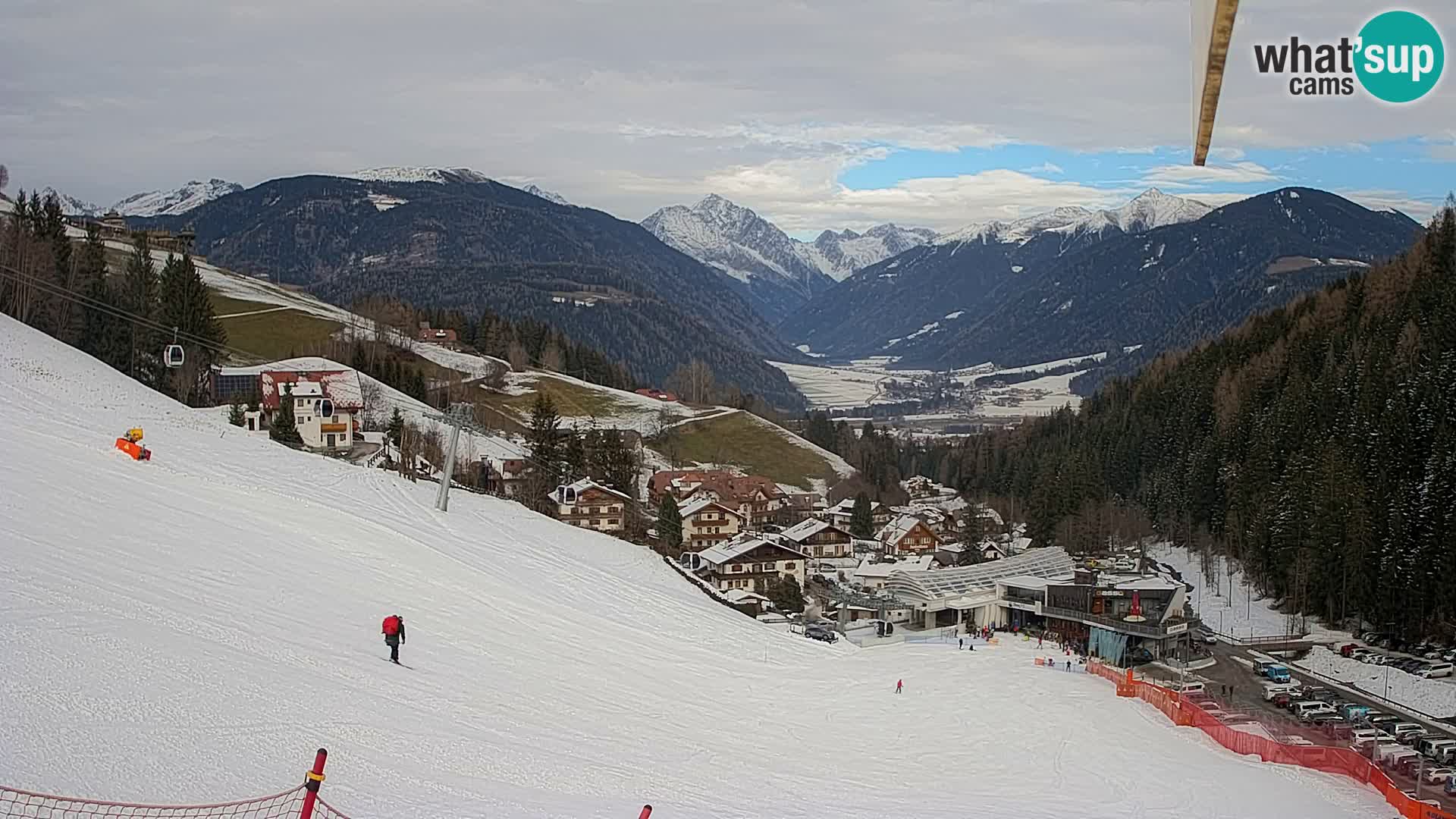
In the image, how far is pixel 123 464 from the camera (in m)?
24.0

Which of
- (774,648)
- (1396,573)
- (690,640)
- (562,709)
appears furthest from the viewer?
(1396,573)

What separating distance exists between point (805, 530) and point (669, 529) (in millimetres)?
12894

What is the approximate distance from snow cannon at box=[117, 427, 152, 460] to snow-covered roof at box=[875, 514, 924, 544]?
151ft

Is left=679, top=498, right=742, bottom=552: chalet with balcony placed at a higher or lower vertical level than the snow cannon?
lower

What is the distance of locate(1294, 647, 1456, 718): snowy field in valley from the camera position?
102 feet

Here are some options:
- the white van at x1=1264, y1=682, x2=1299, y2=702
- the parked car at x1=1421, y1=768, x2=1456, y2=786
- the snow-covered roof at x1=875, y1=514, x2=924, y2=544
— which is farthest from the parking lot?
the snow-covered roof at x1=875, y1=514, x2=924, y2=544

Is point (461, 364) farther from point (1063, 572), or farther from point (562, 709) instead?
point (562, 709)

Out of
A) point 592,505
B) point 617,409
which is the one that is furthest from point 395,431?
point 617,409

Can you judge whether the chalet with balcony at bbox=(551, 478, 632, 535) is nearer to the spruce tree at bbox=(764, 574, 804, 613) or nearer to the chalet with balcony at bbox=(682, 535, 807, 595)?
the chalet with balcony at bbox=(682, 535, 807, 595)

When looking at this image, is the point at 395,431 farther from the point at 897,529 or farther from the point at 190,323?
the point at 897,529

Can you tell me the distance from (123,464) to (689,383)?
4362 inches

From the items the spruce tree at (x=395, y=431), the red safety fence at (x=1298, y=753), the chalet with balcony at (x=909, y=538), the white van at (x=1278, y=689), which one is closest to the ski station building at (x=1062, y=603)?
the white van at (x=1278, y=689)

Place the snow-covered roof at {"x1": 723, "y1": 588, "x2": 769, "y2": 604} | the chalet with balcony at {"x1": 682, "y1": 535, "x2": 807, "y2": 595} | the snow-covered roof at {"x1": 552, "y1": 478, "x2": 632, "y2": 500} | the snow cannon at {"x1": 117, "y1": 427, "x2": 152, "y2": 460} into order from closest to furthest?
the snow cannon at {"x1": 117, "y1": 427, "x2": 152, "y2": 460} → the snow-covered roof at {"x1": 723, "y1": 588, "x2": 769, "y2": 604} → the chalet with balcony at {"x1": 682, "y1": 535, "x2": 807, "y2": 595} → the snow-covered roof at {"x1": 552, "y1": 478, "x2": 632, "y2": 500}

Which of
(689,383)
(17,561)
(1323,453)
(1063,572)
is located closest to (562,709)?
(17,561)
